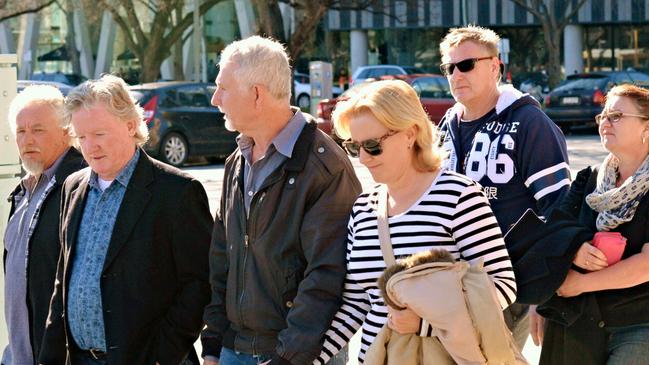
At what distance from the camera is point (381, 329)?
3434 millimetres

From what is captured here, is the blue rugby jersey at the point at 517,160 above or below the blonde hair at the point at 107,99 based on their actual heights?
below

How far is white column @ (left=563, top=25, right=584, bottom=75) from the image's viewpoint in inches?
2165

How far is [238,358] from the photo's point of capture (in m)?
4.07

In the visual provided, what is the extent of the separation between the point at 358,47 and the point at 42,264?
2184 inches

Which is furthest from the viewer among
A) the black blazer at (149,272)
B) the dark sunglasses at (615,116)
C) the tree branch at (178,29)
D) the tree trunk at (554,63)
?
the tree branch at (178,29)

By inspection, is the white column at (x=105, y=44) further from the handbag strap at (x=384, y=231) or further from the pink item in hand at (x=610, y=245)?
the handbag strap at (x=384, y=231)

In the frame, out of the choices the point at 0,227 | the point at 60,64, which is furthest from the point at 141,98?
the point at 60,64

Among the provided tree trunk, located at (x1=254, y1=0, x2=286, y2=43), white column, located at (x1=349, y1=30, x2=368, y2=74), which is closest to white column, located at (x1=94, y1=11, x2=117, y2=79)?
white column, located at (x1=349, y1=30, x2=368, y2=74)

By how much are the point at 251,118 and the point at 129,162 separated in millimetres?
666

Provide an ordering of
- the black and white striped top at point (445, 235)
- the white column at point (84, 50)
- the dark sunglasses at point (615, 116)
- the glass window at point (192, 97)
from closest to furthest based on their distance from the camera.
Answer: the black and white striped top at point (445, 235) < the dark sunglasses at point (615, 116) < the glass window at point (192, 97) < the white column at point (84, 50)

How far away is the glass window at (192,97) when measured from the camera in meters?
22.2

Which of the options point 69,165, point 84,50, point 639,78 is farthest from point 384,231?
point 84,50

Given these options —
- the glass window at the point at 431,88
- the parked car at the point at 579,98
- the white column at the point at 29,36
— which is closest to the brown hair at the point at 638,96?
the glass window at the point at 431,88

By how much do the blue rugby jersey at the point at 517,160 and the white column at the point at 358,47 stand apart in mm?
54477
